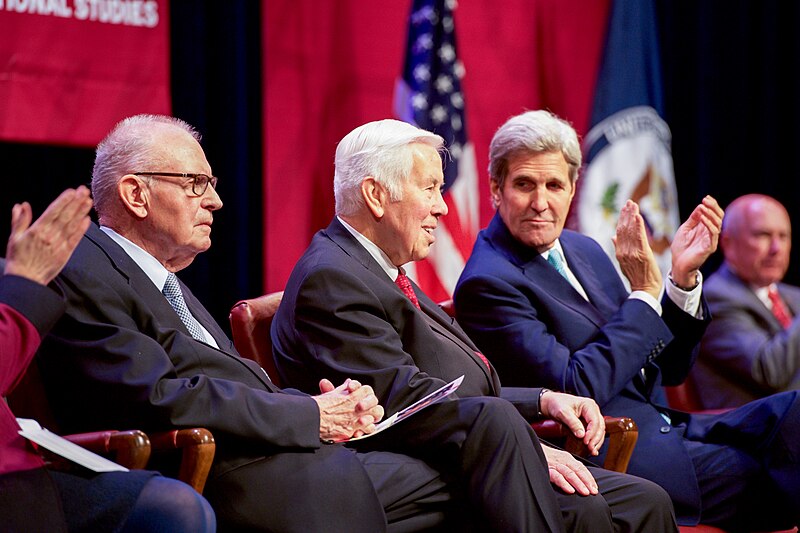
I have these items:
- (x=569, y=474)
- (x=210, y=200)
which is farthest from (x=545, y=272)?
(x=210, y=200)

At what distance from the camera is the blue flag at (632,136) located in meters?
5.32

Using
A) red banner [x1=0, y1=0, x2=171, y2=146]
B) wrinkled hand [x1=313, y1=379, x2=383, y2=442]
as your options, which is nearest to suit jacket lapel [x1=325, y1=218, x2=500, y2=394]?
wrinkled hand [x1=313, y1=379, x2=383, y2=442]

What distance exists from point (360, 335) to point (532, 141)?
41.4 inches

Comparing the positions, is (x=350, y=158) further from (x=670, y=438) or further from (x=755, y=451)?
(x=755, y=451)

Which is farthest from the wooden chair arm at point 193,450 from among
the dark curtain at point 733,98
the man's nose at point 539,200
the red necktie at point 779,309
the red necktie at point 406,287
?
the dark curtain at point 733,98

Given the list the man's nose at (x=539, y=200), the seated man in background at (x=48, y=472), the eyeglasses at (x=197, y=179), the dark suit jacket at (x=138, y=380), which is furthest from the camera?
the man's nose at (x=539, y=200)

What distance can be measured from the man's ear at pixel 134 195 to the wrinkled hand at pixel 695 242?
1614 millimetres

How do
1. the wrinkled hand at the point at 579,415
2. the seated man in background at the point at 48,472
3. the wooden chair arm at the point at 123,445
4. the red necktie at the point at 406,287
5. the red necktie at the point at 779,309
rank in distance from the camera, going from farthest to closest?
the red necktie at the point at 779,309 < the red necktie at the point at 406,287 < the wrinkled hand at the point at 579,415 < the wooden chair arm at the point at 123,445 < the seated man in background at the point at 48,472

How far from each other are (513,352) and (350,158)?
0.74m

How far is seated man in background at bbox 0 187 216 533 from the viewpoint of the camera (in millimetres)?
1966

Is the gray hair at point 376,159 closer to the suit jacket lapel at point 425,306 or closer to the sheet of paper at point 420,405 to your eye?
the suit jacket lapel at point 425,306

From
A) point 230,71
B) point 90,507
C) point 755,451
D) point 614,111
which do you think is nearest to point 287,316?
point 90,507

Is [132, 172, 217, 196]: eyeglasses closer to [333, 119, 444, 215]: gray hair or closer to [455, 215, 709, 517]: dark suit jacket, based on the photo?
[333, 119, 444, 215]: gray hair

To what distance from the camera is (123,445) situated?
211cm
